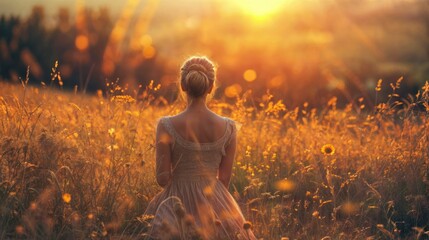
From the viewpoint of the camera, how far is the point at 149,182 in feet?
16.2

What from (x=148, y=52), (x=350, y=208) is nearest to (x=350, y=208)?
(x=350, y=208)

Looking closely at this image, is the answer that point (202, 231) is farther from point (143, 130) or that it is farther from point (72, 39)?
point (72, 39)

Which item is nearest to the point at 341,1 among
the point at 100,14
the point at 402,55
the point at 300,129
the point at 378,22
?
the point at 378,22

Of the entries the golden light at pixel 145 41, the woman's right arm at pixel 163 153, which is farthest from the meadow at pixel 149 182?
the golden light at pixel 145 41

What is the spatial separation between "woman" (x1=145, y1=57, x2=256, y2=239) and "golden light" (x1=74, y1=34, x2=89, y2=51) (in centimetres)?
1949

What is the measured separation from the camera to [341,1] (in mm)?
51938

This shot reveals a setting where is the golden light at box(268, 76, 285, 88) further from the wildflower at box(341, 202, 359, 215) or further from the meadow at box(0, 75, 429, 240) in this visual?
the wildflower at box(341, 202, 359, 215)

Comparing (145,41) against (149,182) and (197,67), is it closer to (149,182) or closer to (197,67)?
(149,182)

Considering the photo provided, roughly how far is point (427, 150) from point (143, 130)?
10.5ft

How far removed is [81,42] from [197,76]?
20527 mm

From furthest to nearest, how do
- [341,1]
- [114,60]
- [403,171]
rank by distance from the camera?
1. [341,1]
2. [114,60]
3. [403,171]

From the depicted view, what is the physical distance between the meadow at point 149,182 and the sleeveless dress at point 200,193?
0.23m

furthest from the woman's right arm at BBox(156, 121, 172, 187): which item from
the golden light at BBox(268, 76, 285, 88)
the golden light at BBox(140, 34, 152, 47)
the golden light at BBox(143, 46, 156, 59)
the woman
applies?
the golden light at BBox(143, 46, 156, 59)

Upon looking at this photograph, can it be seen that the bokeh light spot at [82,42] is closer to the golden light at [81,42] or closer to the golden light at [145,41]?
the golden light at [81,42]
